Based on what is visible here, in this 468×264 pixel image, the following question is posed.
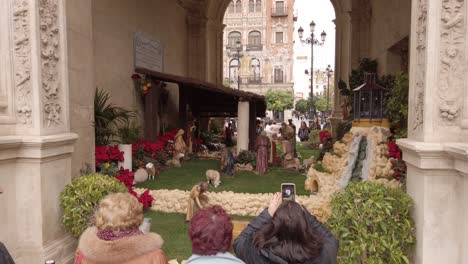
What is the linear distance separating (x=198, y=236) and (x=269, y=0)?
5619 centimetres

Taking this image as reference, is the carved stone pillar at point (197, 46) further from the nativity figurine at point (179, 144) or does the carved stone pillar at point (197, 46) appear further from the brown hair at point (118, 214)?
the brown hair at point (118, 214)

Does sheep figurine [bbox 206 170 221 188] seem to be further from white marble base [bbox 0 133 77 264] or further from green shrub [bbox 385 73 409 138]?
green shrub [bbox 385 73 409 138]

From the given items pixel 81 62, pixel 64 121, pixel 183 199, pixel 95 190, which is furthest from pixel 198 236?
pixel 183 199

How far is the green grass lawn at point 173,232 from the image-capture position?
493 centimetres

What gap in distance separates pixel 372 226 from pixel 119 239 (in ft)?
9.13

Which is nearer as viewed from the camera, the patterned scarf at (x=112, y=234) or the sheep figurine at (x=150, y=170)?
the patterned scarf at (x=112, y=234)

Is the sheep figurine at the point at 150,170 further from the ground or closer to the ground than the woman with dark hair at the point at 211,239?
closer to the ground

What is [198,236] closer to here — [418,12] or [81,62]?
[418,12]

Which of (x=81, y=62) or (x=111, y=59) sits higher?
(x=111, y=59)

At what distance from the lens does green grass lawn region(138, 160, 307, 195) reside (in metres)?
7.94

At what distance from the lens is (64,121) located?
4.75 m

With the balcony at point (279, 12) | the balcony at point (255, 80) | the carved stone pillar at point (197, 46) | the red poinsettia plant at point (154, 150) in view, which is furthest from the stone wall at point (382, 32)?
the balcony at point (255, 80)

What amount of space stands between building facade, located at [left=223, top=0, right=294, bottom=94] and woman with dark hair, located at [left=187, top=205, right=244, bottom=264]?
54.7 metres

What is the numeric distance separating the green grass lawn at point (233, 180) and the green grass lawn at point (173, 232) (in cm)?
141
